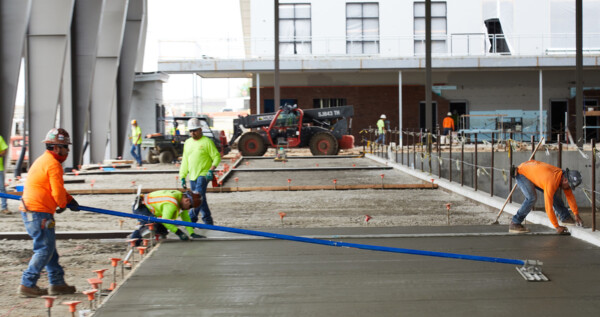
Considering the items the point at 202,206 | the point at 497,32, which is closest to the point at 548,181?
the point at 202,206

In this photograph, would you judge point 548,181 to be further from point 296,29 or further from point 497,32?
point 497,32

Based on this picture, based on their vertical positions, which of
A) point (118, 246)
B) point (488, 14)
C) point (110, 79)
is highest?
point (488, 14)

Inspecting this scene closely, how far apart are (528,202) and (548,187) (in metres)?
0.49

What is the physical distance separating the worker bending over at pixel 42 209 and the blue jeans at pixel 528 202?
587 centimetres

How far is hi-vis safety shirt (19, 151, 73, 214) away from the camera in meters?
7.08

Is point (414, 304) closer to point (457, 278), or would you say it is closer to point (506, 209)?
point (457, 278)

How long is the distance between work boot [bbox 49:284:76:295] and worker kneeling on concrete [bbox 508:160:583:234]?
19.1 ft

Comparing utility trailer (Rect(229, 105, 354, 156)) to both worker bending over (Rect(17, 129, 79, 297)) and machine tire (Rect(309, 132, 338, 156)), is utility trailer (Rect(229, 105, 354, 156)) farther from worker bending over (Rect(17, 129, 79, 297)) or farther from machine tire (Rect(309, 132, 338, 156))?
worker bending over (Rect(17, 129, 79, 297))

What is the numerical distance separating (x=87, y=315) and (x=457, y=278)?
3.49 metres

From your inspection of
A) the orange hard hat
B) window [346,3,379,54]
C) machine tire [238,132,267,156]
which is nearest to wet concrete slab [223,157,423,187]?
machine tire [238,132,267,156]

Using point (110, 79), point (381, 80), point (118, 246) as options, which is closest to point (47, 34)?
point (110, 79)

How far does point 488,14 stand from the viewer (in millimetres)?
42812

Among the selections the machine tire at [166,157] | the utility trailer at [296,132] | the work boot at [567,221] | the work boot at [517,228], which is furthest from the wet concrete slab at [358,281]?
the utility trailer at [296,132]

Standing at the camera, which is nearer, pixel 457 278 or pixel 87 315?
pixel 87 315
